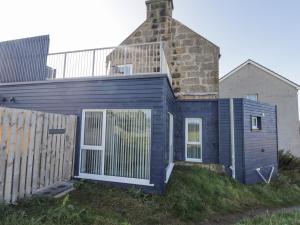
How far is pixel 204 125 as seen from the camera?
9.73 m

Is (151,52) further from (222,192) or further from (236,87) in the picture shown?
(236,87)

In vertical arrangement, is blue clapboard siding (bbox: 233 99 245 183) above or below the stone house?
below

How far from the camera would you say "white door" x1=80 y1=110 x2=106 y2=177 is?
6430 millimetres

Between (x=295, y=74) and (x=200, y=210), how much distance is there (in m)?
19.2

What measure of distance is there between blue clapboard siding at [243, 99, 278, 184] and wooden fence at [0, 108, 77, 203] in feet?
26.1

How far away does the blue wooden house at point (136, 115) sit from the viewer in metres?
6.10

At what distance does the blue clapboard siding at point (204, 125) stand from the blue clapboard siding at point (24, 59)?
658 cm

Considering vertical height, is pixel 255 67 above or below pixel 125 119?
above

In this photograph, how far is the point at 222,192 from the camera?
7164 millimetres

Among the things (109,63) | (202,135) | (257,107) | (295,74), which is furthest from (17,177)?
(295,74)

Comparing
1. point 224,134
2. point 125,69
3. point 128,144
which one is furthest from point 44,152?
point 224,134

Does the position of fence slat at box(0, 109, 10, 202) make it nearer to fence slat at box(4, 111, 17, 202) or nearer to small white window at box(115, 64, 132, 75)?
fence slat at box(4, 111, 17, 202)

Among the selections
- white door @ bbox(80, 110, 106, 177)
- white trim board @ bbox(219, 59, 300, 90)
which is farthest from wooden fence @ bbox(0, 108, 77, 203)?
white trim board @ bbox(219, 59, 300, 90)

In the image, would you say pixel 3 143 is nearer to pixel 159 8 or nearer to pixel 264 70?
pixel 159 8
